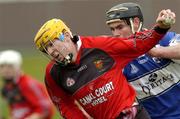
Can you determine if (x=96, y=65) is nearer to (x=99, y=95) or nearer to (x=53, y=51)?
(x=99, y=95)

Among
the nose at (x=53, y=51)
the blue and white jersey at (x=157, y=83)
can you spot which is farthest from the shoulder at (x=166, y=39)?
the nose at (x=53, y=51)

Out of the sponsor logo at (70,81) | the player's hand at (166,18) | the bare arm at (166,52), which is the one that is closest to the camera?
the player's hand at (166,18)

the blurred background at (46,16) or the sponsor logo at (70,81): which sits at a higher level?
the sponsor logo at (70,81)

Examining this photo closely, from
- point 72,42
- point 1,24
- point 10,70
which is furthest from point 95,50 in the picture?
point 1,24

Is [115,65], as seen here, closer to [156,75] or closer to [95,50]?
[95,50]

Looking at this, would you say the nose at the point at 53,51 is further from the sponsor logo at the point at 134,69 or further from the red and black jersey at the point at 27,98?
the red and black jersey at the point at 27,98

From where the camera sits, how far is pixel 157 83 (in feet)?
29.5

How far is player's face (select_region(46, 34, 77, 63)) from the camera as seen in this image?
8.14 meters

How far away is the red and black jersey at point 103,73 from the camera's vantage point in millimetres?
8117

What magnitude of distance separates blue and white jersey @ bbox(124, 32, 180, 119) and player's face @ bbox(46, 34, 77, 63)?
0.90 m

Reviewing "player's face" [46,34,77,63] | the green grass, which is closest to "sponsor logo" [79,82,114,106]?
"player's face" [46,34,77,63]

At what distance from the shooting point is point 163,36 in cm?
805

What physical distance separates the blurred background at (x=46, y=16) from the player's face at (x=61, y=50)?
19.0 m

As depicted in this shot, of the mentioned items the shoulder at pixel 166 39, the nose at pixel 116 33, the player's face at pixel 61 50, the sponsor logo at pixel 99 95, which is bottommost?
the shoulder at pixel 166 39
